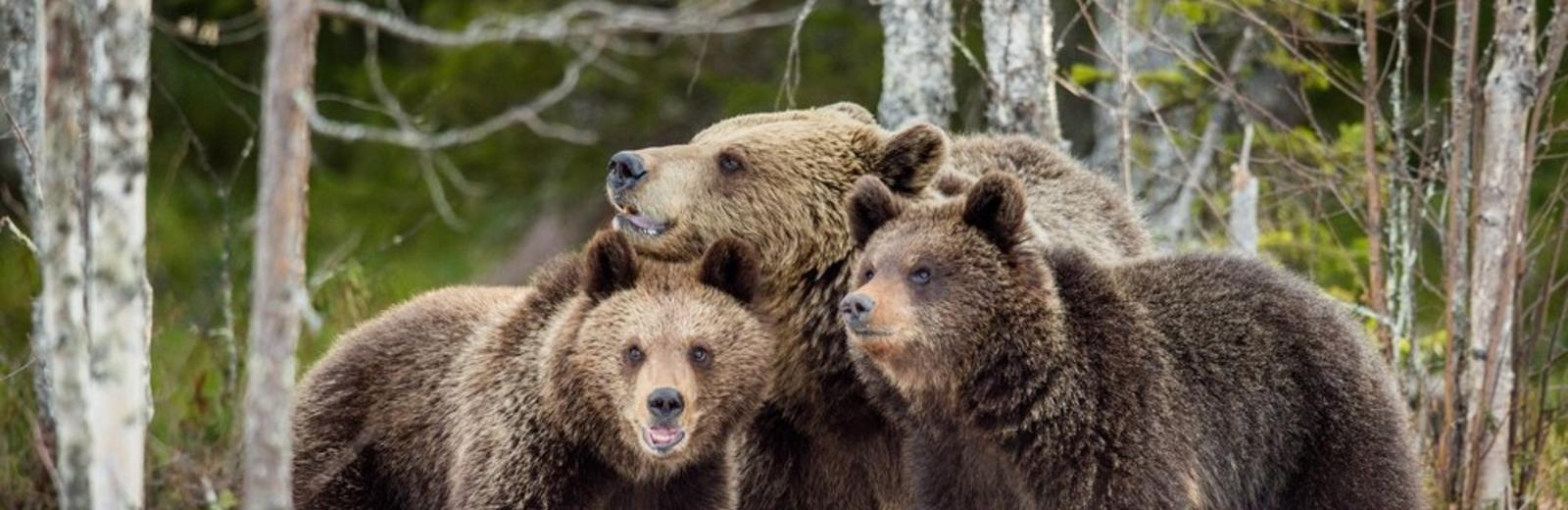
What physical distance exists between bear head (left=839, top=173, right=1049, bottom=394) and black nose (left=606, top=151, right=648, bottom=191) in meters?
0.98

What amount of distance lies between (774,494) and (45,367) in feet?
9.32

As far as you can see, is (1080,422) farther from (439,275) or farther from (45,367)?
(439,275)

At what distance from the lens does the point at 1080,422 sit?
6.07 metres

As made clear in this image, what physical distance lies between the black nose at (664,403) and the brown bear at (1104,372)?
1.93 feet

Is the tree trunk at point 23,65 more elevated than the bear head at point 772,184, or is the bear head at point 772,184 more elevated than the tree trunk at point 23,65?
the tree trunk at point 23,65

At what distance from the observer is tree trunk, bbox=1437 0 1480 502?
25.8 feet

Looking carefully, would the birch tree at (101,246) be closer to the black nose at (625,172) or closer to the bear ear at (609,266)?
the bear ear at (609,266)

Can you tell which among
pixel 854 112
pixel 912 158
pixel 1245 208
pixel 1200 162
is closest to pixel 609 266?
pixel 912 158

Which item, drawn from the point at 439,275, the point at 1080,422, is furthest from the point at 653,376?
the point at 439,275

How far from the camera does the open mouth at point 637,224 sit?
6.99m

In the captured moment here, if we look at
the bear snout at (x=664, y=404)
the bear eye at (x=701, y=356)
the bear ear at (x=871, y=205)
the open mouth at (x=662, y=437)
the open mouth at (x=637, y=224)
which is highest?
the bear ear at (x=871, y=205)

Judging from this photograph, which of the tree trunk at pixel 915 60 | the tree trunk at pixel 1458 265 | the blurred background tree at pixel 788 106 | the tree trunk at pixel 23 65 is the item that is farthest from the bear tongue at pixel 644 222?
the tree trunk at pixel 1458 265

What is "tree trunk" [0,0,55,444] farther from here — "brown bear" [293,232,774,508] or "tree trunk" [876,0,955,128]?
"tree trunk" [876,0,955,128]

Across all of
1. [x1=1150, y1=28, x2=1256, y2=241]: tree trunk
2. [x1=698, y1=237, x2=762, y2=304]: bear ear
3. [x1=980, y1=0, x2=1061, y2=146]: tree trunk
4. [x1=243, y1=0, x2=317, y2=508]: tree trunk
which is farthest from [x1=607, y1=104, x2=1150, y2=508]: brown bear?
[x1=1150, y1=28, x2=1256, y2=241]: tree trunk
